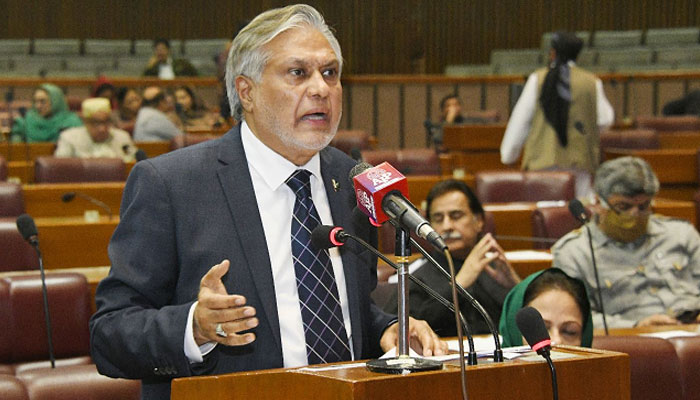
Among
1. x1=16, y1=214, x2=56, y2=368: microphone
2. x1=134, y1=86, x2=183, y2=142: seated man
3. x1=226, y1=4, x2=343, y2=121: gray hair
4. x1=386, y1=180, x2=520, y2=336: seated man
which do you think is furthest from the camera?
x1=134, y1=86, x2=183, y2=142: seated man

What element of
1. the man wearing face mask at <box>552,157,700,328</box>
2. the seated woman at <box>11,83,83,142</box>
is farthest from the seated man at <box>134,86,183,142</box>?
the man wearing face mask at <box>552,157,700,328</box>

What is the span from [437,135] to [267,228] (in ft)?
27.0

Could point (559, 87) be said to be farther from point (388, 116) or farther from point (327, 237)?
point (327, 237)

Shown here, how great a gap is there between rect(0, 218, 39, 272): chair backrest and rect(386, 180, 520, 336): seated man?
1.71m

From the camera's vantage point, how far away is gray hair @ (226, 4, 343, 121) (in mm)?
1944

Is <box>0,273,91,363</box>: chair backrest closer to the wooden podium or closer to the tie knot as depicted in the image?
the tie knot

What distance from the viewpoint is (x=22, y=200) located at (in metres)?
5.50

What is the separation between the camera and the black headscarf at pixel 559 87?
22.0 ft

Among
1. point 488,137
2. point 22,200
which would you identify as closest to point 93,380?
point 22,200

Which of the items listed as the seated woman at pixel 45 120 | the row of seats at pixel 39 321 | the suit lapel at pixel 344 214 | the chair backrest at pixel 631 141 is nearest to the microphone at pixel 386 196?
the suit lapel at pixel 344 214

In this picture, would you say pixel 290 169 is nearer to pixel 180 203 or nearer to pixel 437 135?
pixel 180 203

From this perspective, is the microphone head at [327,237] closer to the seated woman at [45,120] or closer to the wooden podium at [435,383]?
the wooden podium at [435,383]

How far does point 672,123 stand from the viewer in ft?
32.3

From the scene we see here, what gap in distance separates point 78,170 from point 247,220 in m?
4.90
